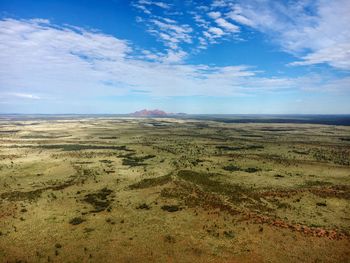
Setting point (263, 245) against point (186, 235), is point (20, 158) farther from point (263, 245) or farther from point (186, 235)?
point (263, 245)

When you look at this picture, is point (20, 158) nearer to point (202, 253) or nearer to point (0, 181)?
point (0, 181)

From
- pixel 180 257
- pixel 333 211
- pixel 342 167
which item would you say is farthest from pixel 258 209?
pixel 342 167

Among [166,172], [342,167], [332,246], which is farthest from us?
[342,167]

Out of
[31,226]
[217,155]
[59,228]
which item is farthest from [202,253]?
[217,155]

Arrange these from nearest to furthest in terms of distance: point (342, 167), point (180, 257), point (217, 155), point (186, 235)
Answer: point (180, 257) → point (186, 235) → point (342, 167) → point (217, 155)

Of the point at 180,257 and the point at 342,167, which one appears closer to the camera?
the point at 180,257

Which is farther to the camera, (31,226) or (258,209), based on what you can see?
(258,209)

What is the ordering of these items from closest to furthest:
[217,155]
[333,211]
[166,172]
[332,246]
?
[332,246] → [333,211] → [166,172] → [217,155]

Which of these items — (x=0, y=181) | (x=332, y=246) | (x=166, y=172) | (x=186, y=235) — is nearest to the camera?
(x=332, y=246)
